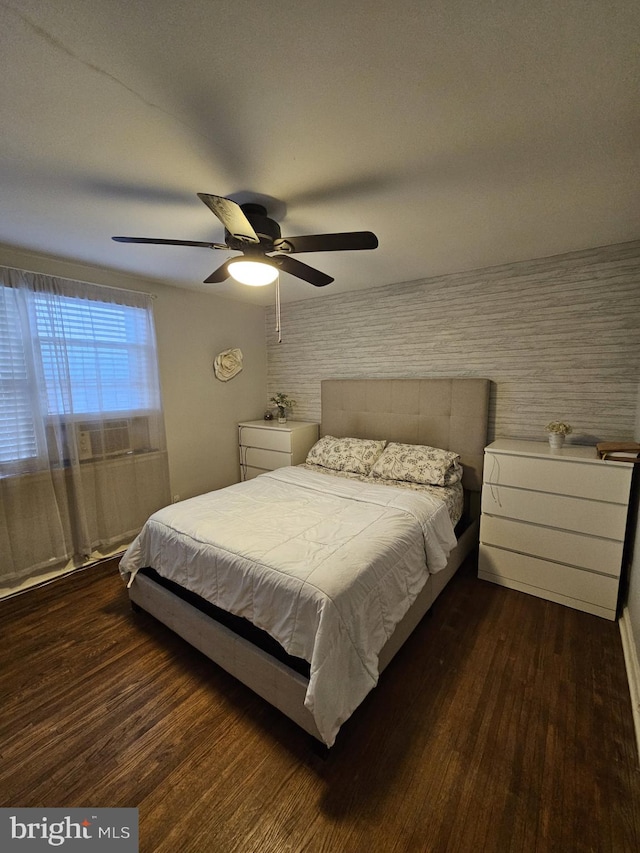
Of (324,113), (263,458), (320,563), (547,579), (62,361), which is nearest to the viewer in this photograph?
(324,113)

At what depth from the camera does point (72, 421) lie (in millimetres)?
2490

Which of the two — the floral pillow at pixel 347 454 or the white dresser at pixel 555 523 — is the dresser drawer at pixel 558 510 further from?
the floral pillow at pixel 347 454

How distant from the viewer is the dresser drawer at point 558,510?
1.99 m

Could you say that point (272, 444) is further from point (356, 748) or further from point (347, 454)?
point (356, 748)

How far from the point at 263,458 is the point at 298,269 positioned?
2.24 metres

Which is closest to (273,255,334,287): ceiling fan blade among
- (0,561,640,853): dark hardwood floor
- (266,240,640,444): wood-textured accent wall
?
(266,240,640,444): wood-textured accent wall

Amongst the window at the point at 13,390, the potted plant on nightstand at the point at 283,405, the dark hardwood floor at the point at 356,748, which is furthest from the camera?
the potted plant on nightstand at the point at 283,405

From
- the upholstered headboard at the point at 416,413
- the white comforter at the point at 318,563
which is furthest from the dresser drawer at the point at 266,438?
the white comforter at the point at 318,563

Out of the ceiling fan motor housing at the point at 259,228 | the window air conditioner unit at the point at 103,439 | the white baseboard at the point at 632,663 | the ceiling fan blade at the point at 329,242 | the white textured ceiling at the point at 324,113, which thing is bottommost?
the white baseboard at the point at 632,663

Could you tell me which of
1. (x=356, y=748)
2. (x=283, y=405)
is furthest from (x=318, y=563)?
(x=283, y=405)

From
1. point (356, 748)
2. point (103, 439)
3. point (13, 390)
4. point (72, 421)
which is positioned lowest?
point (356, 748)

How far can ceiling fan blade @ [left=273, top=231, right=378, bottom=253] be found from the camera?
148 cm

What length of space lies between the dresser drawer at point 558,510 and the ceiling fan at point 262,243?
73.7 inches

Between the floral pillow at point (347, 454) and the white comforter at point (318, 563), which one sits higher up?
the floral pillow at point (347, 454)
